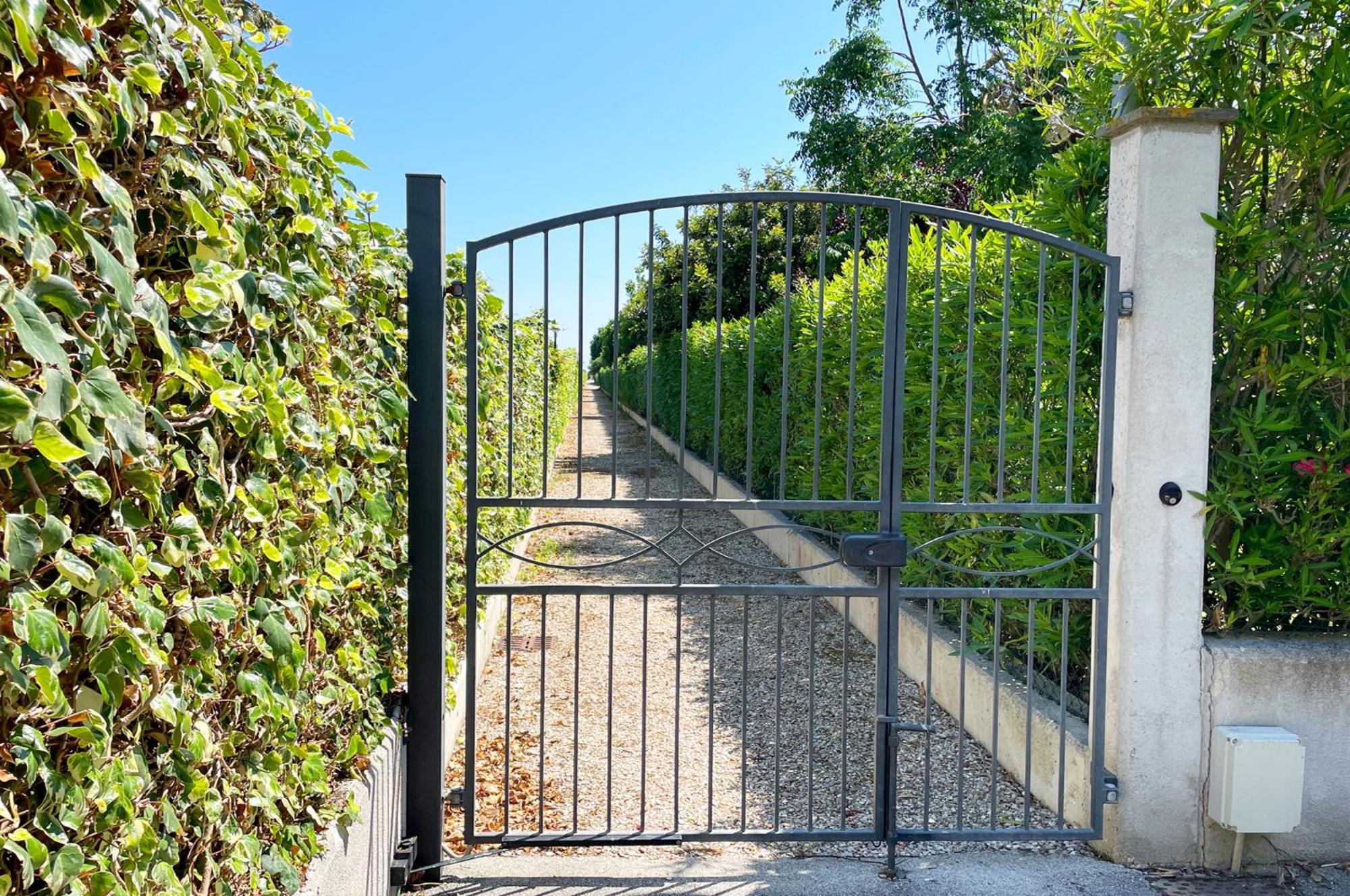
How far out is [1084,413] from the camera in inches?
158

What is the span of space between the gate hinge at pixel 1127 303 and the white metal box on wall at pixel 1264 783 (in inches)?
65.0

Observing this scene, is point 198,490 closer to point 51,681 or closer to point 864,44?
point 51,681

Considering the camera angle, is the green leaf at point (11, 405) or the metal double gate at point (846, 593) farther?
the metal double gate at point (846, 593)

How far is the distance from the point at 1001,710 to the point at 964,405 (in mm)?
1713

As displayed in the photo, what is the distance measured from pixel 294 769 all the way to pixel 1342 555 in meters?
3.76

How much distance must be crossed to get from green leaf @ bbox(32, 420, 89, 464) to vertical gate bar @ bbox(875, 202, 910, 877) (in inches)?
112

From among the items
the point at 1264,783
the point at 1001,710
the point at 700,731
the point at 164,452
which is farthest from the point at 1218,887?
the point at 164,452

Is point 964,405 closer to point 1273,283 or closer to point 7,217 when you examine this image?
point 1273,283

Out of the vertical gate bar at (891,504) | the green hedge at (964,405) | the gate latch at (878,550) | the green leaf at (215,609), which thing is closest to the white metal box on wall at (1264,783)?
the green hedge at (964,405)

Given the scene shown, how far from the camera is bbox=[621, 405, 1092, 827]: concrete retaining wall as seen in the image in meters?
3.82

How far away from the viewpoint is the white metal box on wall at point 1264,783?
335 centimetres

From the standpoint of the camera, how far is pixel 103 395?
44.6 inches

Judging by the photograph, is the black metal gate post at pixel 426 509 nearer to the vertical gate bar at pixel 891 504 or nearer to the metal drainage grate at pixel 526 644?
the vertical gate bar at pixel 891 504

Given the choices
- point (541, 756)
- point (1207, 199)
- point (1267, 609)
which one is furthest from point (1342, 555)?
point (541, 756)
